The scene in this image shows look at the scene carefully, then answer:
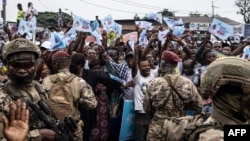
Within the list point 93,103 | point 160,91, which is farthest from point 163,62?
point 93,103

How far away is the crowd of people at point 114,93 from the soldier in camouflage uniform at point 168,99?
0.01 m

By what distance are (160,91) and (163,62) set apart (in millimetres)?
421

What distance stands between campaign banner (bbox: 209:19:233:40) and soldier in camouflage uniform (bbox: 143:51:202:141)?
3598mm

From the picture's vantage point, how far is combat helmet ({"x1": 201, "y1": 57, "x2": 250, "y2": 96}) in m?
2.33

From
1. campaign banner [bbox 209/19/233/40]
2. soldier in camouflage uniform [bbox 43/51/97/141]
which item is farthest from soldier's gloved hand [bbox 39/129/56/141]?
campaign banner [bbox 209/19/233/40]

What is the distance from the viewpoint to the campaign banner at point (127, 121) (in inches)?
268

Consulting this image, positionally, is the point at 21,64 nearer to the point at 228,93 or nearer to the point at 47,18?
the point at 228,93

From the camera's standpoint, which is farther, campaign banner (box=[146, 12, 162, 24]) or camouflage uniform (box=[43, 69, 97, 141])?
campaign banner (box=[146, 12, 162, 24])

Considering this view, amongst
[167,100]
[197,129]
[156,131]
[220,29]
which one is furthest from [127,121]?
[197,129]

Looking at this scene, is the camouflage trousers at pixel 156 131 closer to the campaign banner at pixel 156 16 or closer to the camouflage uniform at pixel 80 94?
the camouflage uniform at pixel 80 94

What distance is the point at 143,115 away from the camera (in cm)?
674

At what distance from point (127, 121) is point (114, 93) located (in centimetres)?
46

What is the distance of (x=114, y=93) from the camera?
675cm

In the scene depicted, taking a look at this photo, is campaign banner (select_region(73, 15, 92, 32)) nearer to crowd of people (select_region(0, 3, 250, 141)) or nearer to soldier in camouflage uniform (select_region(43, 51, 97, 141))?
crowd of people (select_region(0, 3, 250, 141))
